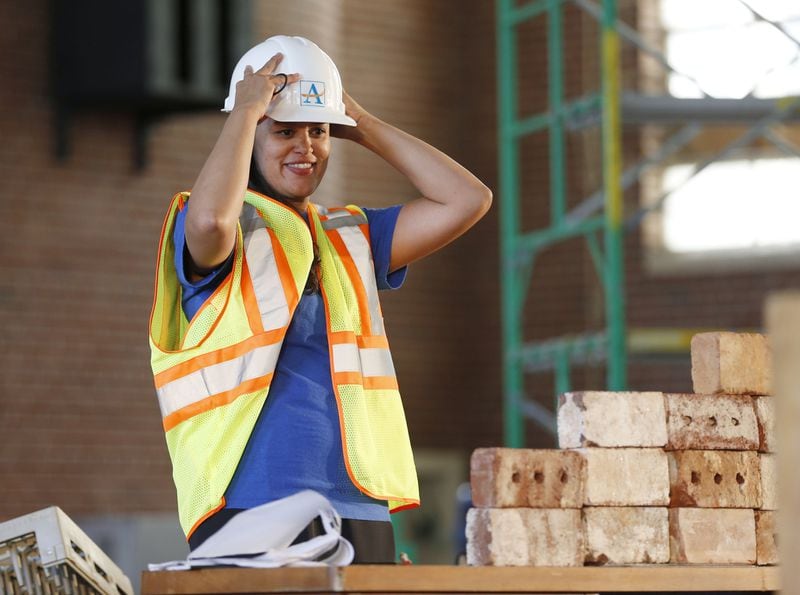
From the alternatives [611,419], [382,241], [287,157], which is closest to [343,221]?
[382,241]

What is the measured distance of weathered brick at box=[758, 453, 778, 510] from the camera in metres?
3.17

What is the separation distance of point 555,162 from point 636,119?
0.52m

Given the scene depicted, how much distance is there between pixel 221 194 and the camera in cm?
291

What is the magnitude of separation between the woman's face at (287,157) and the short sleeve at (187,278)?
0.74 ft

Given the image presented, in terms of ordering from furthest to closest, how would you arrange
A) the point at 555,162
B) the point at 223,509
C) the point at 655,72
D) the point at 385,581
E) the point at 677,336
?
the point at 655,72
the point at 555,162
the point at 677,336
the point at 223,509
the point at 385,581

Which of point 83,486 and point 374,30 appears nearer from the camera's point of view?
point 83,486

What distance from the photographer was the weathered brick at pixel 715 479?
3.08 m

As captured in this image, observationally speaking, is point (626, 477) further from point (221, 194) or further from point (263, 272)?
point (221, 194)

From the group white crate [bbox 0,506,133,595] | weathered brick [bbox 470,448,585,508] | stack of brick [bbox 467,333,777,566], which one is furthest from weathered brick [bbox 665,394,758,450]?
white crate [bbox 0,506,133,595]

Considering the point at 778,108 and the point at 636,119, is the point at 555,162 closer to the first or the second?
the point at 636,119

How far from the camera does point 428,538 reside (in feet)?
33.3

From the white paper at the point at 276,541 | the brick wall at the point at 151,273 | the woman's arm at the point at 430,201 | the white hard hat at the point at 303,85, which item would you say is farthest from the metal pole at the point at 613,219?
the white paper at the point at 276,541

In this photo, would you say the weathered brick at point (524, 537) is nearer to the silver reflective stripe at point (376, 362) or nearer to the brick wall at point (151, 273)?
the silver reflective stripe at point (376, 362)

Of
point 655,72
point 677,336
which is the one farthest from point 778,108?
point 655,72
